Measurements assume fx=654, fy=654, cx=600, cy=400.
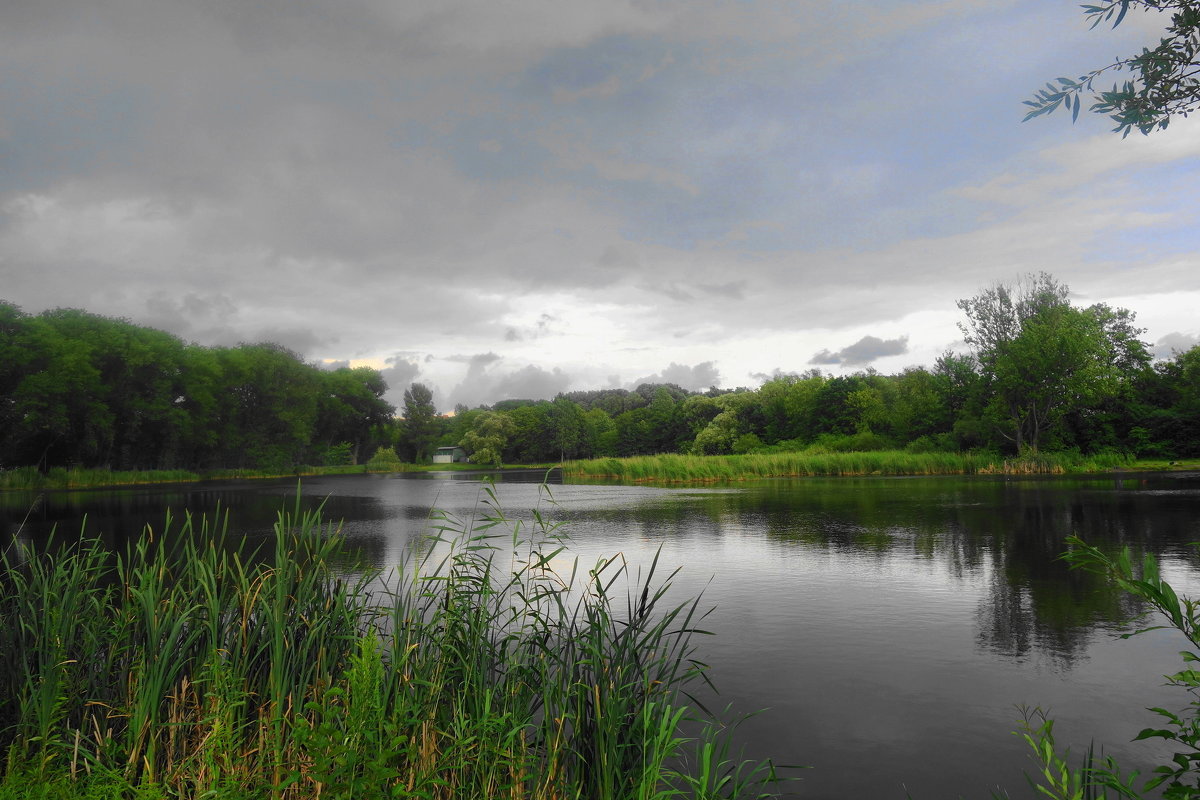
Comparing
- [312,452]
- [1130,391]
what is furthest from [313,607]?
[312,452]

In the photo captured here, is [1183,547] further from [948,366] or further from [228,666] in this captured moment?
[948,366]

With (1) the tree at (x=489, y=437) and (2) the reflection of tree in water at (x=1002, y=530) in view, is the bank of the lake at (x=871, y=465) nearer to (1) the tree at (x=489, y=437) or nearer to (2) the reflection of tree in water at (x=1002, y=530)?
(2) the reflection of tree in water at (x=1002, y=530)

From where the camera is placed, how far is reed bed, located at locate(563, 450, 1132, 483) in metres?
38.4

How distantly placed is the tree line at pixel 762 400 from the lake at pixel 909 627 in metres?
23.9

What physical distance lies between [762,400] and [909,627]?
63.0m

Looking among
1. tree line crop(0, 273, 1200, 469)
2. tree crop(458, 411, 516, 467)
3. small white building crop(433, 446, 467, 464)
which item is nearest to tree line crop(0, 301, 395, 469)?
tree line crop(0, 273, 1200, 469)

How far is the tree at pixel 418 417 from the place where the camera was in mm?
98875

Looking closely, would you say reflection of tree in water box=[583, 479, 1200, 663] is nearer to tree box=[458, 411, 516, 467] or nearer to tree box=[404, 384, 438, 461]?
tree box=[458, 411, 516, 467]

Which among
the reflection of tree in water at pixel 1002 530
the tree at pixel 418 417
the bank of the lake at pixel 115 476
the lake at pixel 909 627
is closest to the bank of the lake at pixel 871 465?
the bank of the lake at pixel 115 476

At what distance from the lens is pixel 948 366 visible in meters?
53.0

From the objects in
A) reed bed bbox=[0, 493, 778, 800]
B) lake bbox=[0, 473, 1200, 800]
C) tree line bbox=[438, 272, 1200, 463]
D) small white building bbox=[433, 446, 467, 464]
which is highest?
tree line bbox=[438, 272, 1200, 463]

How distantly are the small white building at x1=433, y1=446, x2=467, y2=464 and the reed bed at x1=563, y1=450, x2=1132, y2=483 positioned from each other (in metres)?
71.5

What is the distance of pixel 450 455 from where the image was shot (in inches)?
4464

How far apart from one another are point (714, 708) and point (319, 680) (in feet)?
11.0
